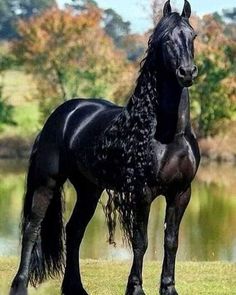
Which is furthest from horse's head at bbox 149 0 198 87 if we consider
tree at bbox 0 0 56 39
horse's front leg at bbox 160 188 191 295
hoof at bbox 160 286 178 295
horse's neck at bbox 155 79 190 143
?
tree at bbox 0 0 56 39

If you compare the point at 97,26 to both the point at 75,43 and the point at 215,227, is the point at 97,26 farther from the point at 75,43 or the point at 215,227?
the point at 215,227

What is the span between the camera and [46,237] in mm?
6547

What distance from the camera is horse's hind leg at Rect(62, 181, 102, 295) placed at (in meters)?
6.58

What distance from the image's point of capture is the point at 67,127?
20.6ft

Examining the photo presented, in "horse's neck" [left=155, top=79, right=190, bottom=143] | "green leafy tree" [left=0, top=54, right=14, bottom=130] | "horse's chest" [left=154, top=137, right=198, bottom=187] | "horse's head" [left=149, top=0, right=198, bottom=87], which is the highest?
"green leafy tree" [left=0, top=54, right=14, bottom=130]

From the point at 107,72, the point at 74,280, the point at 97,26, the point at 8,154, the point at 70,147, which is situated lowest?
the point at 74,280

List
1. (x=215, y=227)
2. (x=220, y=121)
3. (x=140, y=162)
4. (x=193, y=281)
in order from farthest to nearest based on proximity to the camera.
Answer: (x=220, y=121) → (x=215, y=227) → (x=193, y=281) → (x=140, y=162)

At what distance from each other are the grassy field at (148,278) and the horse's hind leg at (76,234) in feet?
1.85

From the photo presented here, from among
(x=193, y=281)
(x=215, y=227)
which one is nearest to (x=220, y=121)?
(x=215, y=227)

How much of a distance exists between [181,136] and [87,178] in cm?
112

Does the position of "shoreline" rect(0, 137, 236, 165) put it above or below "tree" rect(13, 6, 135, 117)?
below

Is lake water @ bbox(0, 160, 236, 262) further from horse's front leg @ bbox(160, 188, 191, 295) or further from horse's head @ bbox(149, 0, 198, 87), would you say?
horse's head @ bbox(149, 0, 198, 87)

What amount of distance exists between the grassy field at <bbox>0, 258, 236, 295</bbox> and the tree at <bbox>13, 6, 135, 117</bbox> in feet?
89.7

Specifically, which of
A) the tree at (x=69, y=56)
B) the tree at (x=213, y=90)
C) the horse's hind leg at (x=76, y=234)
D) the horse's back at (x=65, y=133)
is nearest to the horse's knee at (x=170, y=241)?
the horse's back at (x=65, y=133)
